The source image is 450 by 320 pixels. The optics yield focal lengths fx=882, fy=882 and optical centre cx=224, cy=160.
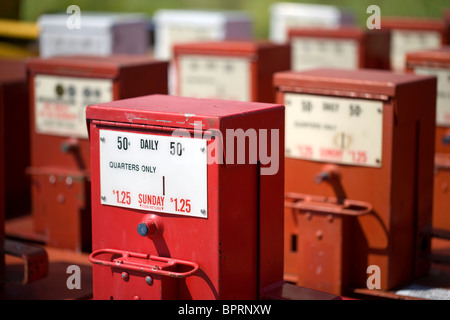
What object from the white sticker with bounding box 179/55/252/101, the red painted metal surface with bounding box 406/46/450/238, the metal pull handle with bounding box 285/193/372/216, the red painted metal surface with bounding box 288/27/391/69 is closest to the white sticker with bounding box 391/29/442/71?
the red painted metal surface with bounding box 288/27/391/69

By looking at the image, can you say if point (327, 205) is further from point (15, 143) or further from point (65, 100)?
point (15, 143)

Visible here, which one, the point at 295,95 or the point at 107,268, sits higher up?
the point at 295,95

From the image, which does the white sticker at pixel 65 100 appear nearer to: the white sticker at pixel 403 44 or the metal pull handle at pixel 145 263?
the metal pull handle at pixel 145 263

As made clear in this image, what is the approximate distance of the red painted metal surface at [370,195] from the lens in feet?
15.0

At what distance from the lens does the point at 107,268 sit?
373cm

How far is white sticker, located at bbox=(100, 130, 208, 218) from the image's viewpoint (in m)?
3.48

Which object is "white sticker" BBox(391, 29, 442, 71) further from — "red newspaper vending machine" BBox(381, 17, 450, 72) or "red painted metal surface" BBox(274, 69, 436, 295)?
"red painted metal surface" BBox(274, 69, 436, 295)

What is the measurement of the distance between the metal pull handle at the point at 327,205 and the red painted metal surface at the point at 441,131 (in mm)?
1275

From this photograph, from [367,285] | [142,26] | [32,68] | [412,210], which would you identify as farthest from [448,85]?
[142,26]

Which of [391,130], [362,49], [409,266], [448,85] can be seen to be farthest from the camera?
[362,49]

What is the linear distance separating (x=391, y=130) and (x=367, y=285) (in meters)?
0.85

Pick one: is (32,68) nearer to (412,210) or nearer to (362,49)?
(412,210)

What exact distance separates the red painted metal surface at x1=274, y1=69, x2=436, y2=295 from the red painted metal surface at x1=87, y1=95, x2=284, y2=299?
0.88 metres

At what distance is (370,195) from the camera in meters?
4.63
